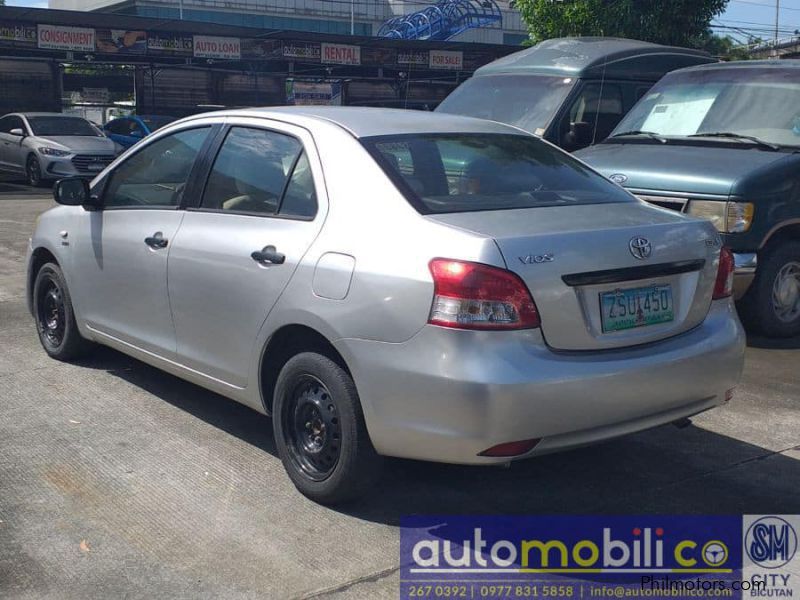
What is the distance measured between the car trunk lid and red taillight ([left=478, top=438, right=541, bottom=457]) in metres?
0.37

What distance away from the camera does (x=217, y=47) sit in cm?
2900

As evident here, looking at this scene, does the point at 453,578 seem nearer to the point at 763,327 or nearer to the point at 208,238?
the point at 208,238

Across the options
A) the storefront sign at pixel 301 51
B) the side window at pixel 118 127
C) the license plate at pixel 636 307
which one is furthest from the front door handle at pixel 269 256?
the storefront sign at pixel 301 51

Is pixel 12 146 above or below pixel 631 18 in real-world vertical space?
below

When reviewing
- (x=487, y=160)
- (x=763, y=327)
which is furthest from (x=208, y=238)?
(x=763, y=327)

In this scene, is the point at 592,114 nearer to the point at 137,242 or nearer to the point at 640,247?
the point at 137,242

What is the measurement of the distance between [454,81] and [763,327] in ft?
90.4

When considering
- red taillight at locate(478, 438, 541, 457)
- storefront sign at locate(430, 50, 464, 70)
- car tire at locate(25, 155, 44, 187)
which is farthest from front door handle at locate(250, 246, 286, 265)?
storefront sign at locate(430, 50, 464, 70)

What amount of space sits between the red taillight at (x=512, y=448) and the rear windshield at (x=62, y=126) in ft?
60.6

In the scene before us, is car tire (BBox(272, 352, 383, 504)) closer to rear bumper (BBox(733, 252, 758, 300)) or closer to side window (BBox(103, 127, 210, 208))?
side window (BBox(103, 127, 210, 208))

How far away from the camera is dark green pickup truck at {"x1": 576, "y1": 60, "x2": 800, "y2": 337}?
23.2ft

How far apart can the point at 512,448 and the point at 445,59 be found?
29.5 metres

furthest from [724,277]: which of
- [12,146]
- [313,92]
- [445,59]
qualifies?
[313,92]

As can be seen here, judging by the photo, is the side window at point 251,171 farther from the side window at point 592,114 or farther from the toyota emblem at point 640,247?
the side window at point 592,114
